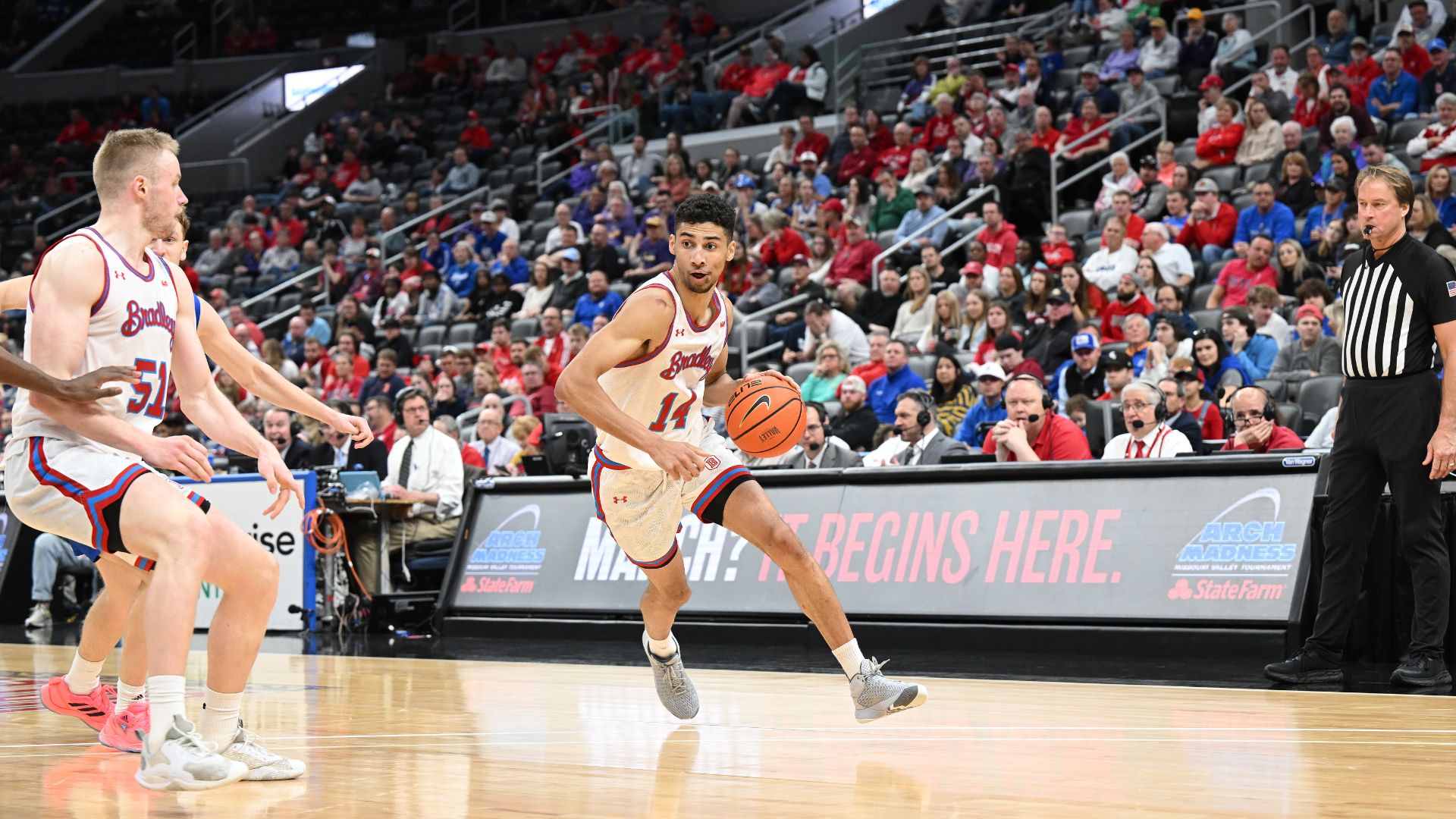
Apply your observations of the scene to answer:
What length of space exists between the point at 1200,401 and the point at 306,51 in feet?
75.1

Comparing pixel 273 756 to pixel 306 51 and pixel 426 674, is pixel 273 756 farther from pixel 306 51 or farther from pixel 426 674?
pixel 306 51

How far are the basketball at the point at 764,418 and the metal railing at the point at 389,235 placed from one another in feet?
49.5

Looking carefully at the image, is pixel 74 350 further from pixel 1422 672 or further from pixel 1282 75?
pixel 1282 75

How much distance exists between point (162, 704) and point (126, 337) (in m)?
1.06

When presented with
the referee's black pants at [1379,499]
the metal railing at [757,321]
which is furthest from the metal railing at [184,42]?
the referee's black pants at [1379,499]

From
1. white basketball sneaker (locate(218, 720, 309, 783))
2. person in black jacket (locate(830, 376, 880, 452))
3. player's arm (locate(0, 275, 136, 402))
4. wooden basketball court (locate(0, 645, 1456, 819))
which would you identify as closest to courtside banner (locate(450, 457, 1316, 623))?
wooden basketball court (locate(0, 645, 1456, 819))

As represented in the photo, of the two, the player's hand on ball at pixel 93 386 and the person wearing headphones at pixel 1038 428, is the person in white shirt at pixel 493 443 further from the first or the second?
the player's hand on ball at pixel 93 386

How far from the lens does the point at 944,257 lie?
48.9 ft

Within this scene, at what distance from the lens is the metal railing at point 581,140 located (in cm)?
2117

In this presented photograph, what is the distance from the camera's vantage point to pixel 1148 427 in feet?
28.7

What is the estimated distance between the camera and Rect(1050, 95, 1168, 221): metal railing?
14.9 m

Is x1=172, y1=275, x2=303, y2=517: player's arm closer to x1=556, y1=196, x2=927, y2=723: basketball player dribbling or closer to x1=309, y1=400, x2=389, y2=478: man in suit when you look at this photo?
x1=556, y1=196, x2=927, y2=723: basketball player dribbling

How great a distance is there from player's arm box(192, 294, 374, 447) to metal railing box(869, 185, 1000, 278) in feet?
32.7

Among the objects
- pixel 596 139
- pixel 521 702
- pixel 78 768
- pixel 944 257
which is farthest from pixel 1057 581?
pixel 596 139
